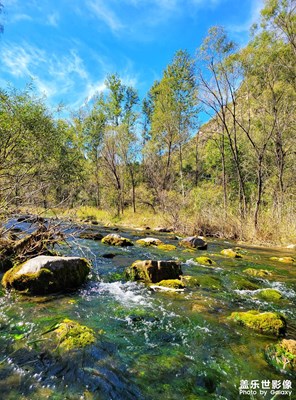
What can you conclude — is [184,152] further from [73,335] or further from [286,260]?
[73,335]

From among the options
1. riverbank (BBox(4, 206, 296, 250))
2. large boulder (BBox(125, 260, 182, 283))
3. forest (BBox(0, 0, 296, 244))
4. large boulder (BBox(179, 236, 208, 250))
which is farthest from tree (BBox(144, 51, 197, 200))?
large boulder (BBox(125, 260, 182, 283))

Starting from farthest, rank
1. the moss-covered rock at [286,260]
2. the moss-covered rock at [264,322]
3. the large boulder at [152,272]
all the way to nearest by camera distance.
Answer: the moss-covered rock at [286,260] → the large boulder at [152,272] → the moss-covered rock at [264,322]

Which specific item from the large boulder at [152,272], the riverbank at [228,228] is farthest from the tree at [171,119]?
the large boulder at [152,272]

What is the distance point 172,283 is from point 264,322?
7.18 feet

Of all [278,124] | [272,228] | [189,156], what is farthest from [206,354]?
[189,156]

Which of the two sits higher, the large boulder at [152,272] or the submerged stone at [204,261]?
the large boulder at [152,272]

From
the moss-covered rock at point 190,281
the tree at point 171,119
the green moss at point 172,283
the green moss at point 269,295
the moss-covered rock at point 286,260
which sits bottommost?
the moss-covered rock at point 286,260

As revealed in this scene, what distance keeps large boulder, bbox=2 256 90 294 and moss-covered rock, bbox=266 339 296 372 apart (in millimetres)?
3759

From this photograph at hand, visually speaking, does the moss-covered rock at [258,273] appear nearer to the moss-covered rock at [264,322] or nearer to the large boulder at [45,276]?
the moss-covered rock at [264,322]

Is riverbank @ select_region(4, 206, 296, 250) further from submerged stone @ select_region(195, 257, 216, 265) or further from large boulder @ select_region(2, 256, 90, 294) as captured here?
submerged stone @ select_region(195, 257, 216, 265)

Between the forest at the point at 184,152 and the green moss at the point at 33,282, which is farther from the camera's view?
the forest at the point at 184,152

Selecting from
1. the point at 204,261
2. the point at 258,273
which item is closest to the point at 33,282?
the point at 204,261

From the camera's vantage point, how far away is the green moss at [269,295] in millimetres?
5398

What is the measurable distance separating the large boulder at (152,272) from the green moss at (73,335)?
257cm
